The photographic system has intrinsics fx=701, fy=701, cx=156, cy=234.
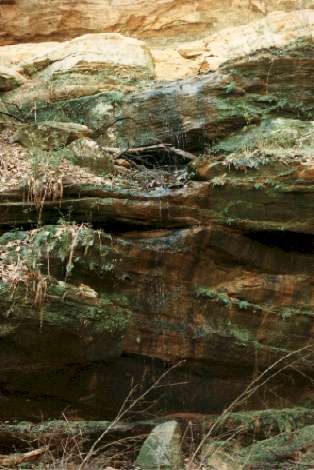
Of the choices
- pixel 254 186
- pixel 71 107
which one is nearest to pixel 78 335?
pixel 254 186

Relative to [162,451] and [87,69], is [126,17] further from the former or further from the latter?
[162,451]

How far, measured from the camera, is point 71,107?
10.6 m

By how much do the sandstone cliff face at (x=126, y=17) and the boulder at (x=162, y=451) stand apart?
27.4ft

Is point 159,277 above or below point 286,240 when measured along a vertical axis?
below

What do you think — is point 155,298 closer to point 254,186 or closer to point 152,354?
point 152,354

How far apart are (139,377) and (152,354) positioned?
290 millimetres

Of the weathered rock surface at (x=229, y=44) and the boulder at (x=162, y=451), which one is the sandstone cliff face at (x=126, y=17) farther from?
the boulder at (x=162, y=451)

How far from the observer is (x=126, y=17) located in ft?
43.5

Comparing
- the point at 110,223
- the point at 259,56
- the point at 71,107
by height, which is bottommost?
the point at 110,223

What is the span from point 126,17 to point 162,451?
923 cm

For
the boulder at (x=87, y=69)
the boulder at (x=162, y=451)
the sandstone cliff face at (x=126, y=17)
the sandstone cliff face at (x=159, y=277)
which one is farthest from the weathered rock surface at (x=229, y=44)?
the boulder at (x=162, y=451)

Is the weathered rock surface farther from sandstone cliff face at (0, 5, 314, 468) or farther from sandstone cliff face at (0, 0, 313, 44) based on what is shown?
sandstone cliff face at (0, 5, 314, 468)

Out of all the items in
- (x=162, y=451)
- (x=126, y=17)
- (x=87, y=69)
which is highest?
(x=126, y=17)

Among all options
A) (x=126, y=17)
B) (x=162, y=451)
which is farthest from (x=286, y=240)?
(x=126, y=17)
